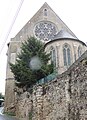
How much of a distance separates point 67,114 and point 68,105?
441 mm

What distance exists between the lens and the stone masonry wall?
908cm

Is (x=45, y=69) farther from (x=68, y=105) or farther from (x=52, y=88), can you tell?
(x=68, y=105)

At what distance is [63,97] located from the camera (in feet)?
36.1

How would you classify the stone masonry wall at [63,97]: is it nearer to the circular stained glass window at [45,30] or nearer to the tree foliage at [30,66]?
the tree foliage at [30,66]

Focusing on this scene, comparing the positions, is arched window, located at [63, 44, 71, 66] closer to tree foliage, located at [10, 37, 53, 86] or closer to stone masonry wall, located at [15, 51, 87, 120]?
tree foliage, located at [10, 37, 53, 86]

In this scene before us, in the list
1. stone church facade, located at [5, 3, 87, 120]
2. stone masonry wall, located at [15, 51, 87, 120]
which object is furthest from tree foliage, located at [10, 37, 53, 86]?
stone church facade, located at [5, 3, 87, 120]

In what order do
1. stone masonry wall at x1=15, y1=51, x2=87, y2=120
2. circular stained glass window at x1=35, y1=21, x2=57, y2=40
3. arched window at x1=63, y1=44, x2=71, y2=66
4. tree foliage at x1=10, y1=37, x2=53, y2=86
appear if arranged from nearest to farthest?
stone masonry wall at x1=15, y1=51, x2=87, y2=120 < tree foliage at x1=10, y1=37, x2=53, y2=86 < arched window at x1=63, y1=44, x2=71, y2=66 < circular stained glass window at x1=35, y1=21, x2=57, y2=40

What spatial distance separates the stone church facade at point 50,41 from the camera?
28.7 meters

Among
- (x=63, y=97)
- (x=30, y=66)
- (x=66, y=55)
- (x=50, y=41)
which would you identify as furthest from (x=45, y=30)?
(x=63, y=97)

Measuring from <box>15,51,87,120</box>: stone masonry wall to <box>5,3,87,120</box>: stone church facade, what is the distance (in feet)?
38.8

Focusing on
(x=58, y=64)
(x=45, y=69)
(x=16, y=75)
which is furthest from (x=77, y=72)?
(x=58, y=64)

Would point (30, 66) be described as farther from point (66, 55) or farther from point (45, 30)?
point (45, 30)

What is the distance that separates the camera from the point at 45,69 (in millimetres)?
19344

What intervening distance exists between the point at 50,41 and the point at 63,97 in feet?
61.8
